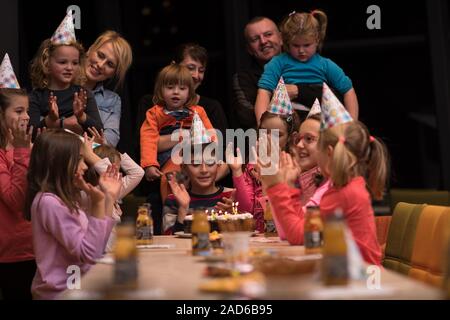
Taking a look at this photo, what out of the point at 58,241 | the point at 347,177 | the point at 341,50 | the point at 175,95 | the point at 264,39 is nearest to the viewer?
the point at 347,177

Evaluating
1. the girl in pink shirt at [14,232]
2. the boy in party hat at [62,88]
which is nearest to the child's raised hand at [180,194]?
the boy in party hat at [62,88]

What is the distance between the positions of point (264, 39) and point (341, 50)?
148 centimetres

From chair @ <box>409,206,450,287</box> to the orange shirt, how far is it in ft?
6.55

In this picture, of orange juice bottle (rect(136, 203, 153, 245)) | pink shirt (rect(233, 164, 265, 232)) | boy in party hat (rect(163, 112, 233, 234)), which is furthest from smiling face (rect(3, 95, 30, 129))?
pink shirt (rect(233, 164, 265, 232))

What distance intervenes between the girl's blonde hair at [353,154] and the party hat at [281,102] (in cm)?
139

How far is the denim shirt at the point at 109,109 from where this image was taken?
522 centimetres

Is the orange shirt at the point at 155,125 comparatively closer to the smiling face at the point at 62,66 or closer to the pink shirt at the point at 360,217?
the smiling face at the point at 62,66

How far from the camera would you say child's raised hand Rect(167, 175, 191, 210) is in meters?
4.45

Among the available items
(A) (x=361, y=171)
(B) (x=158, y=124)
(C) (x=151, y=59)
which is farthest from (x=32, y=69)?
(A) (x=361, y=171)

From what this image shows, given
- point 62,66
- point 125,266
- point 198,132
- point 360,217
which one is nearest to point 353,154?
point 360,217

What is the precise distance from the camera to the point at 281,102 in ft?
15.4

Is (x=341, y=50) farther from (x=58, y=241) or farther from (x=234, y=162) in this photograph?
(x=58, y=241)
